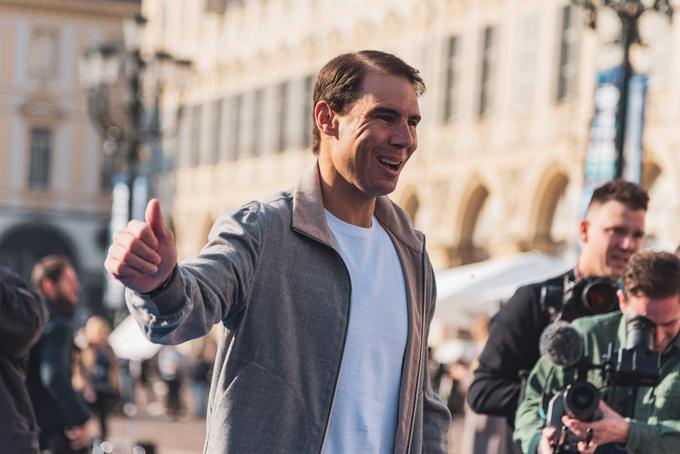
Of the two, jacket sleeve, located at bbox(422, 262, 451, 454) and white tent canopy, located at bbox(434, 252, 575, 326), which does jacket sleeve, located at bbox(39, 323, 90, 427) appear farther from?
white tent canopy, located at bbox(434, 252, 575, 326)

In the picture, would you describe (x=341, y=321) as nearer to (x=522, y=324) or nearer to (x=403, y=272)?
(x=403, y=272)

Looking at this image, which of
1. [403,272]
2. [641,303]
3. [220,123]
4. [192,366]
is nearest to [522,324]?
[641,303]

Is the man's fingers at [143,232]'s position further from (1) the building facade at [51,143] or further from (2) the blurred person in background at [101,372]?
(1) the building facade at [51,143]

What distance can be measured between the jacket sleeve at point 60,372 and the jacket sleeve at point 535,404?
3217mm

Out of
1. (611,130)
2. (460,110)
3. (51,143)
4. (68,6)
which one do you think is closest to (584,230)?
(611,130)

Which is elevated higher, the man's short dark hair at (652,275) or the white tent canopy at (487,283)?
the white tent canopy at (487,283)

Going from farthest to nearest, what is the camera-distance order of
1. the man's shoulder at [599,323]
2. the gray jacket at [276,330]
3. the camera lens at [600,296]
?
the camera lens at [600,296], the man's shoulder at [599,323], the gray jacket at [276,330]

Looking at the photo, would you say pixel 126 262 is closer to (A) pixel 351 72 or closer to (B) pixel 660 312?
(A) pixel 351 72

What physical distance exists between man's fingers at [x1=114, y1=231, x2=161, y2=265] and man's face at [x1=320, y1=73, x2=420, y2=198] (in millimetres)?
868

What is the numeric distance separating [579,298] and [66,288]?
3.63m

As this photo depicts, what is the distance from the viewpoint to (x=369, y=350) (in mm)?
4312

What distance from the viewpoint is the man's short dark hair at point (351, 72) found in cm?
437

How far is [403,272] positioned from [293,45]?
139 ft

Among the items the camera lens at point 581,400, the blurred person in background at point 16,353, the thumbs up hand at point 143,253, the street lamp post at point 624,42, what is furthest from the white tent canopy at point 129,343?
the thumbs up hand at point 143,253
